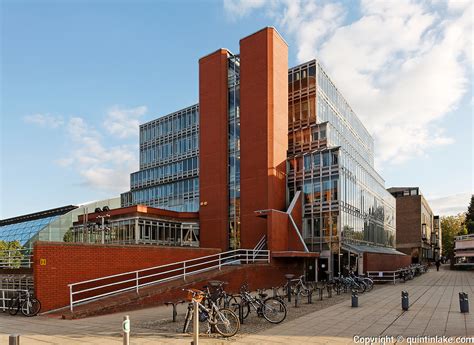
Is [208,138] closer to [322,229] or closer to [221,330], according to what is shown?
[322,229]

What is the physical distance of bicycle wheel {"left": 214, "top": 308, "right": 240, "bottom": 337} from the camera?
11.4 meters

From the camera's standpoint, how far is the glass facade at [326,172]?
3406cm

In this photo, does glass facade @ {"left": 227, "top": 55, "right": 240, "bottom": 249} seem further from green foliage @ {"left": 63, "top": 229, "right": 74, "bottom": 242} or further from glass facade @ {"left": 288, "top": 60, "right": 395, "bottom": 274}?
green foliage @ {"left": 63, "top": 229, "right": 74, "bottom": 242}

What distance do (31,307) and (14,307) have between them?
3.14ft

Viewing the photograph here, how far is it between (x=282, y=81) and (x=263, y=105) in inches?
127

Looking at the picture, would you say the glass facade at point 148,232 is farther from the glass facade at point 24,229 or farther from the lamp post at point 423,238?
the lamp post at point 423,238

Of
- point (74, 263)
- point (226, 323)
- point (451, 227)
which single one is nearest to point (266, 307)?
point (226, 323)

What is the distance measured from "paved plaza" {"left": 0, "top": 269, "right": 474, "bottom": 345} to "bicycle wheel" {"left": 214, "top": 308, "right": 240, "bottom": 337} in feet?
0.99

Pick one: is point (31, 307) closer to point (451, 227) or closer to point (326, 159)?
point (326, 159)

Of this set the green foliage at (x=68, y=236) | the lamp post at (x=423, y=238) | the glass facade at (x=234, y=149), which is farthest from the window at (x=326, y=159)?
the lamp post at (x=423, y=238)

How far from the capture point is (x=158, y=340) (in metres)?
10.9

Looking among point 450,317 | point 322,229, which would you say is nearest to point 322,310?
point 450,317

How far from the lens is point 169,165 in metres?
53.7

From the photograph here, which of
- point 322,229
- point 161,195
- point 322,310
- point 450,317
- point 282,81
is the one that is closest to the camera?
point 450,317
